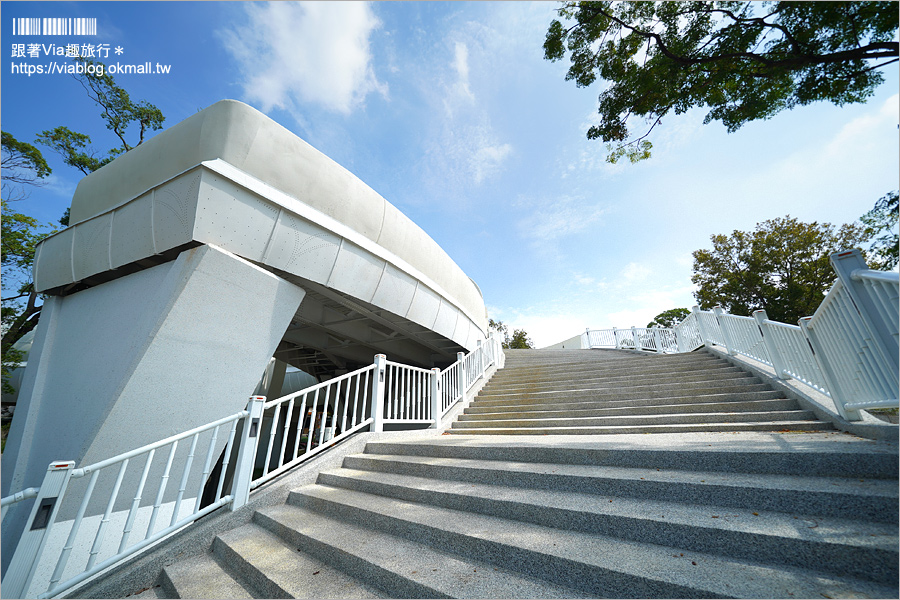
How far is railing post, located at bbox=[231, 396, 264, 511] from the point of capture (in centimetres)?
354

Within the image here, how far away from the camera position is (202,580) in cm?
266

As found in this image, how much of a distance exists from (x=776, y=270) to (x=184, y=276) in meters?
23.0

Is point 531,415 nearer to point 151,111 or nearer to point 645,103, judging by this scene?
point 645,103

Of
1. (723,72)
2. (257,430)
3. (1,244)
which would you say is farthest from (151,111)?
(723,72)

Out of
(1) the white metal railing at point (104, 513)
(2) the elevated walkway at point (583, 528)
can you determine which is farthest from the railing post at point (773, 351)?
(1) the white metal railing at point (104, 513)

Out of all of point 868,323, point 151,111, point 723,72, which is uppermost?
point 151,111

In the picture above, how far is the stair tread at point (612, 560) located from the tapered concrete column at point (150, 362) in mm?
3384

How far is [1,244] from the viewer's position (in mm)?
8133

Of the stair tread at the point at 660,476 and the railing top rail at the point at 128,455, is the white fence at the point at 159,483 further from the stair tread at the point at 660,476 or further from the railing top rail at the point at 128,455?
the stair tread at the point at 660,476

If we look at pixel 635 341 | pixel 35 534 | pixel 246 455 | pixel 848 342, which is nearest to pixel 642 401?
pixel 848 342

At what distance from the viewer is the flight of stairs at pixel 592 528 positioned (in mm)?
1801

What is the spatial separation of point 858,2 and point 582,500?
6053 mm

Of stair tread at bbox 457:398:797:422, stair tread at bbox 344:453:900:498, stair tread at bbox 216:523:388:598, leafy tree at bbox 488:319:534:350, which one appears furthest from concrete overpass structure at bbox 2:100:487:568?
leafy tree at bbox 488:319:534:350

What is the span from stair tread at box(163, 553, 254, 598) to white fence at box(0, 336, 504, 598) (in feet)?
1.14
